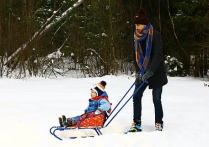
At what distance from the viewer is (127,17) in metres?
16.4

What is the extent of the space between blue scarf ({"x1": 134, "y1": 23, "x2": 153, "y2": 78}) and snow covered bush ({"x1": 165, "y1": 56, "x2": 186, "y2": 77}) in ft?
35.5

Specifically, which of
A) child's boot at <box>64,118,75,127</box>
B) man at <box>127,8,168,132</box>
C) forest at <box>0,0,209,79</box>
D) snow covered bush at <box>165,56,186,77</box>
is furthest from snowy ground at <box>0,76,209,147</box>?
snow covered bush at <box>165,56,186,77</box>

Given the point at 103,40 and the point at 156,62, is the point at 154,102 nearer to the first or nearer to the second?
the point at 156,62

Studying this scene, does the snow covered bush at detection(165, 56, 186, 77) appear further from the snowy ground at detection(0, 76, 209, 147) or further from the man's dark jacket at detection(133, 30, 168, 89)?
the man's dark jacket at detection(133, 30, 168, 89)

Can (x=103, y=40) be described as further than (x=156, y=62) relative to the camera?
Yes

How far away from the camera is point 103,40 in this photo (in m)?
14.9

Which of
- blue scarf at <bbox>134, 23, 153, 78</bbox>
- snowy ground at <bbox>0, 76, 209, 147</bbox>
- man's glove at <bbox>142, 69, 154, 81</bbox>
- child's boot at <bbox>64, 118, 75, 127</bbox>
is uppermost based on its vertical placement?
blue scarf at <bbox>134, 23, 153, 78</bbox>

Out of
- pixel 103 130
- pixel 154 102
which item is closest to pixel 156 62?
pixel 154 102

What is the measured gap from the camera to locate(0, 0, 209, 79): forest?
45.8 ft

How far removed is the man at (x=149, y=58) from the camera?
159 inches

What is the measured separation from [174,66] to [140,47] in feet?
36.6

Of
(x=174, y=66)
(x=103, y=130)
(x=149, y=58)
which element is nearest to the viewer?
(x=149, y=58)

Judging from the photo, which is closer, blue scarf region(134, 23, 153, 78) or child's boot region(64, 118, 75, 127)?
blue scarf region(134, 23, 153, 78)

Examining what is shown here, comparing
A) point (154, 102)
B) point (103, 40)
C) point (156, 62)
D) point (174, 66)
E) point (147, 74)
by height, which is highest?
point (103, 40)
